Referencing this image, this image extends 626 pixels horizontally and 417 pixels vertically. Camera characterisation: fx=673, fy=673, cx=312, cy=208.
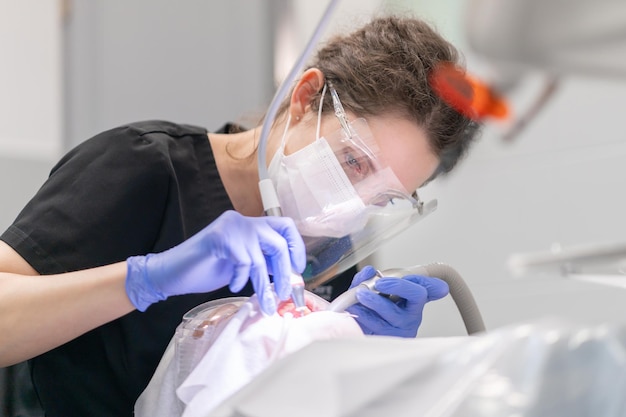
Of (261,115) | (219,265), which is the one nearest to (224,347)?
(219,265)

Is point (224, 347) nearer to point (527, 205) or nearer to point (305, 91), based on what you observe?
point (305, 91)

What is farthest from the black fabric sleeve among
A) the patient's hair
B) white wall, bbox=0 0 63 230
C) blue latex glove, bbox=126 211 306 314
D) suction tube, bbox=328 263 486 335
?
white wall, bbox=0 0 63 230

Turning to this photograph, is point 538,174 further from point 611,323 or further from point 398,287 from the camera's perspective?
point 611,323

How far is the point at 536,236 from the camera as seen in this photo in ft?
5.29

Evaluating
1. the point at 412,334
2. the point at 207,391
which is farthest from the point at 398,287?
the point at 207,391

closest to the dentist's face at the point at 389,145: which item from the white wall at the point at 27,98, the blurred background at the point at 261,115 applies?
the blurred background at the point at 261,115

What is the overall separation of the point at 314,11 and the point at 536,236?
1.17 m

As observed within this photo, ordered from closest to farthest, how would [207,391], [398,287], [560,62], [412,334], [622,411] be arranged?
[560,62] < [622,411] < [207,391] < [398,287] < [412,334]

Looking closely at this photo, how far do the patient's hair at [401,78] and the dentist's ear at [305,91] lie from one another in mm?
17

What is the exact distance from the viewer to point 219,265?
0.96 m

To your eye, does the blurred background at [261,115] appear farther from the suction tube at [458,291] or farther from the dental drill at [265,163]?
the dental drill at [265,163]

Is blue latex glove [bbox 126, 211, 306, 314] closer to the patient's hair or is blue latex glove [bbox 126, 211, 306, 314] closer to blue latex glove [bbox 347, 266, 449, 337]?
blue latex glove [bbox 347, 266, 449, 337]

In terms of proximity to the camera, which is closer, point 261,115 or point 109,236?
point 109,236

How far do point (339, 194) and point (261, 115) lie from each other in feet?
1.42
